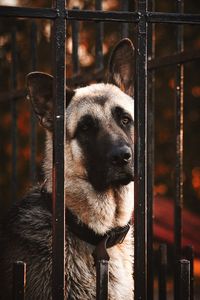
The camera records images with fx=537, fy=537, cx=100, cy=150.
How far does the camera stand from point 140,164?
2.33 meters

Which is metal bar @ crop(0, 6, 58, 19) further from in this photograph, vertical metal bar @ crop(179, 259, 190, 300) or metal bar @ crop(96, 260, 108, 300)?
vertical metal bar @ crop(179, 259, 190, 300)

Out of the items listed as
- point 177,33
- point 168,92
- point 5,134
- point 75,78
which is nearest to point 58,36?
point 177,33

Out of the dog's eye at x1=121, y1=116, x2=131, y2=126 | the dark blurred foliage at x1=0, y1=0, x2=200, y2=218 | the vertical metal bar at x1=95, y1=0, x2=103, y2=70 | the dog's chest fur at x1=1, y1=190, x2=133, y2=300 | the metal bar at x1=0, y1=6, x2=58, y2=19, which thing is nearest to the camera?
the metal bar at x1=0, y1=6, x2=58, y2=19

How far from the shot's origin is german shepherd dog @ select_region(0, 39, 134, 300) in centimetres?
319

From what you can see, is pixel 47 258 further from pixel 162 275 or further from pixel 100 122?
pixel 100 122

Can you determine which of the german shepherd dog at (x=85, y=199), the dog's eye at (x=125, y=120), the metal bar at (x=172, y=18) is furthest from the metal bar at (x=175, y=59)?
the metal bar at (x=172, y=18)

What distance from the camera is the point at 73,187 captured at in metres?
3.52

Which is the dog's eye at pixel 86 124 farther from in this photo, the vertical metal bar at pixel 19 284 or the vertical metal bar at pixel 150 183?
the vertical metal bar at pixel 19 284

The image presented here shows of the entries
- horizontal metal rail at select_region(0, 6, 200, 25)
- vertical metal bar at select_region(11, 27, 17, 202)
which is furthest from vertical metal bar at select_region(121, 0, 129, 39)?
vertical metal bar at select_region(11, 27, 17, 202)

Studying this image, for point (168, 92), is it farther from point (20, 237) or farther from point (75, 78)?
point (20, 237)

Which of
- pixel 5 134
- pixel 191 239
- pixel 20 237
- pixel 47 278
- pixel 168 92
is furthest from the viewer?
pixel 5 134

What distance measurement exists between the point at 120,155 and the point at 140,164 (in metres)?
0.92

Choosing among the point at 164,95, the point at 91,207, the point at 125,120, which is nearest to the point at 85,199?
the point at 91,207

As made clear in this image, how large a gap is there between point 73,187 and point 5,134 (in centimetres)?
671
